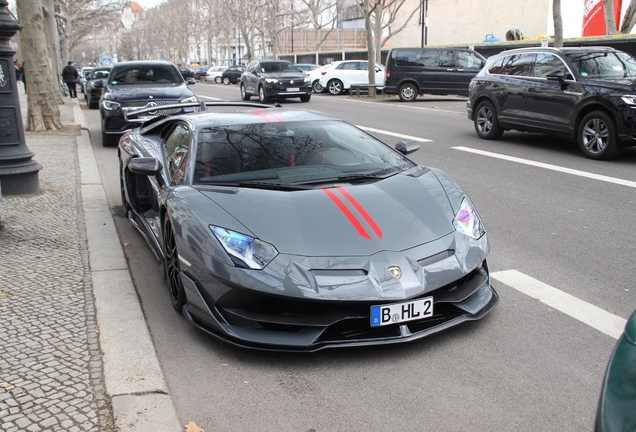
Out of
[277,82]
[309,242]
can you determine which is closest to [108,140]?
[309,242]

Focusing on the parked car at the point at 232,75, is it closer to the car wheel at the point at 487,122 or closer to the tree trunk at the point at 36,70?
the tree trunk at the point at 36,70

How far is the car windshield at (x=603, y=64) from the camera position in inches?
408

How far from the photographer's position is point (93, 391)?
3.16 m

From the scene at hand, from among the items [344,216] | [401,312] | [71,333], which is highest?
[344,216]

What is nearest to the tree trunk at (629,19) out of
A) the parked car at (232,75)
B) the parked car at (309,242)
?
the parked car at (309,242)

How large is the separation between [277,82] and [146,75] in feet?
38.7

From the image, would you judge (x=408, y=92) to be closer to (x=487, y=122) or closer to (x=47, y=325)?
(x=487, y=122)

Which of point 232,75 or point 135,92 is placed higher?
point 232,75

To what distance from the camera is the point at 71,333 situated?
3836mm

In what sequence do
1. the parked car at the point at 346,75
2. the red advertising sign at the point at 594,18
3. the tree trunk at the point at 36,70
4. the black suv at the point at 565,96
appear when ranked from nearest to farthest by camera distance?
the black suv at the point at 565,96, the tree trunk at the point at 36,70, the parked car at the point at 346,75, the red advertising sign at the point at 594,18

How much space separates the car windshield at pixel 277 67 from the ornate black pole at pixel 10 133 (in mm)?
19314

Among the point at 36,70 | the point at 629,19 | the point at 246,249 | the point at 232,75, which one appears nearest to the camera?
the point at 246,249

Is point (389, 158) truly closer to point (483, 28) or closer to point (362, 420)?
point (362, 420)

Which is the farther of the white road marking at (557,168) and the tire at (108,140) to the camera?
the tire at (108,140)
